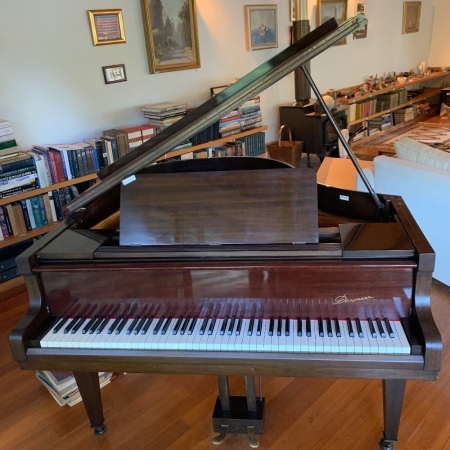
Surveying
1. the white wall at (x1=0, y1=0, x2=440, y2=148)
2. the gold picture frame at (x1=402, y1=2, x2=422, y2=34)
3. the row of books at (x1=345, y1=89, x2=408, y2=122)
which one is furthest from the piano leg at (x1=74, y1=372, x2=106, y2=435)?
the gold picture frame at (x1=402, y1=2, x2=422, y2=34)

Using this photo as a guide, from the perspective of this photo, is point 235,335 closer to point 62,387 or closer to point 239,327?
point 239,327

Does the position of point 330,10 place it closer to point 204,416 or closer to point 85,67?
point 85,67

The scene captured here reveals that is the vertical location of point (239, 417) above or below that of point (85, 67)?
below

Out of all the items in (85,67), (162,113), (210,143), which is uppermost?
(85,67)

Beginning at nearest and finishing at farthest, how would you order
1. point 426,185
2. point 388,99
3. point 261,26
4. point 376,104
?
1. point 426,185
2. point 261,26
3. point 376,104
4. point 388,99

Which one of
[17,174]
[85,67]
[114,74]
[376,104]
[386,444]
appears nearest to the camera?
[386,444]

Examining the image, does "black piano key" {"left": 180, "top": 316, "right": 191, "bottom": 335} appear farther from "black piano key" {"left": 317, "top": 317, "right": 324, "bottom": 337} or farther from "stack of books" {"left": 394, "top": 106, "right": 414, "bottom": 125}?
"stack of books" {"left": 394, "top": 106, "right": 414, "bottom": 125}

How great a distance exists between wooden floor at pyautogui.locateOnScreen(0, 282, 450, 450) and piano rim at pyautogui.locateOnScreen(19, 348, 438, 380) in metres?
0.63

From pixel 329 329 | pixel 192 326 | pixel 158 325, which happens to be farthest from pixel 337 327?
pixel 158 325

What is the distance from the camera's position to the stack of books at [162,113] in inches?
144

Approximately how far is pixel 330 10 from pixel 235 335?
5157 mm

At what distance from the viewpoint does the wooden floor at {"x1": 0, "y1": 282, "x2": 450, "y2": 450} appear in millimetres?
1903

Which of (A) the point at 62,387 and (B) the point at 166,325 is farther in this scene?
(A) the point at 62,387

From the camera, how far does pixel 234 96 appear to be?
1.43m
